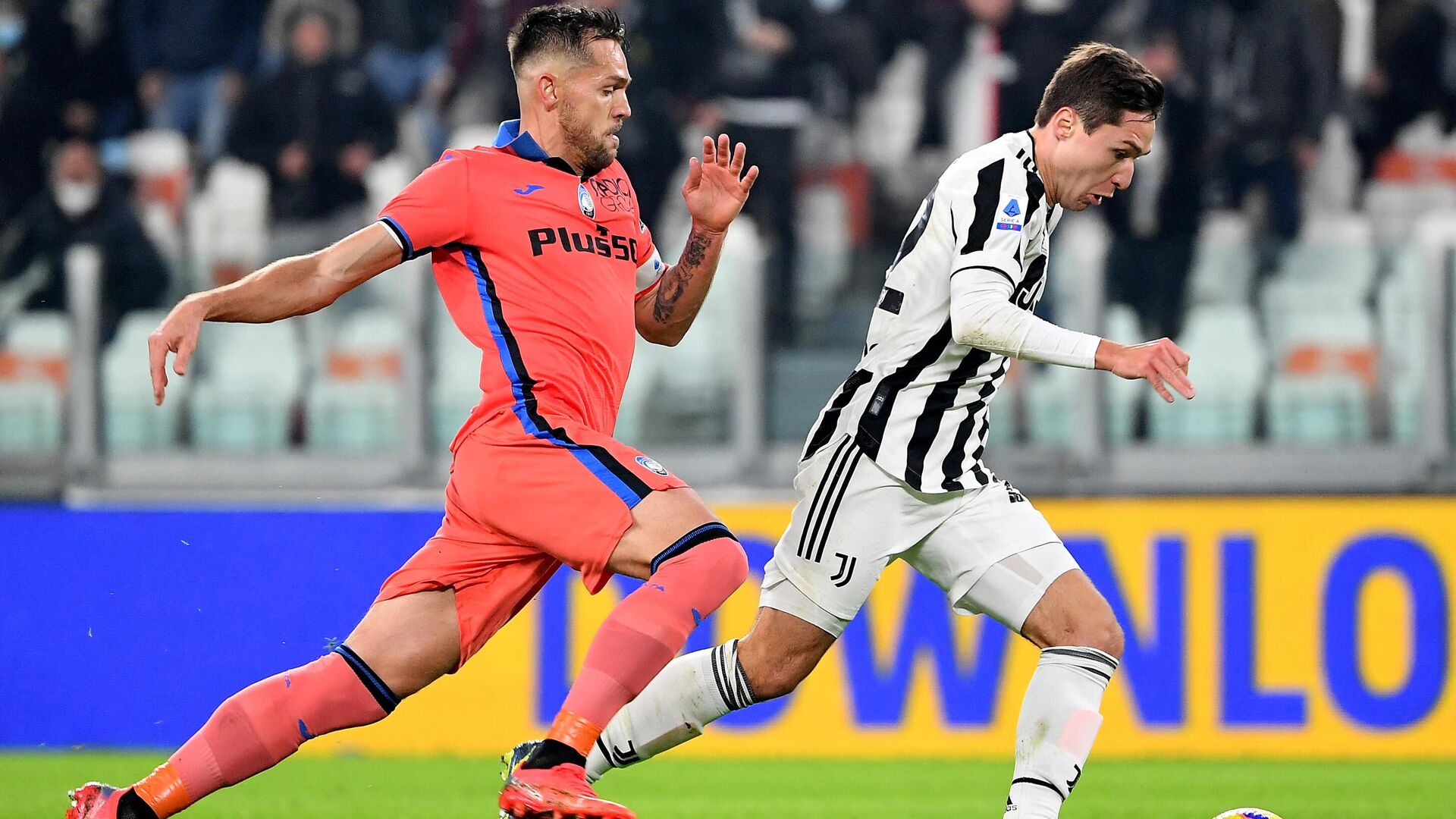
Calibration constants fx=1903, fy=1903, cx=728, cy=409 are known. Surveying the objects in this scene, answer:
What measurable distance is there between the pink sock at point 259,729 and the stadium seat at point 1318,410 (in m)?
5.42

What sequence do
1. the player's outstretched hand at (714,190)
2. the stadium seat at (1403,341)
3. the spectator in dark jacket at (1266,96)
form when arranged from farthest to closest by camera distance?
1. the spectator in dark jacket at (1266,96)
2. the stadium seat at (1403,341)
3. the player's outstretched hand at (714,190)

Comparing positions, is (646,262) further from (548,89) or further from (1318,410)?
(1318,410)

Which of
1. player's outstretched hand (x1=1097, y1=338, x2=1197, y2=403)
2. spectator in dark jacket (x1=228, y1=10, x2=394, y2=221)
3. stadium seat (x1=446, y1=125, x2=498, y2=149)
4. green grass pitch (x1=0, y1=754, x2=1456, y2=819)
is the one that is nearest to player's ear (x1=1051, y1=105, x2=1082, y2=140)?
player's outstretched hand (x1=1097, y1=338, x2=1197, y2=403)

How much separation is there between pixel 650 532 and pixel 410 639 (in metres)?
0.63

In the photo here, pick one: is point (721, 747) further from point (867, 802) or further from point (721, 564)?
point (721, 564)

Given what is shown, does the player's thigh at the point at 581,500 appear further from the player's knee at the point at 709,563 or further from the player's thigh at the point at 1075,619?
the player's thigh at the point at 1075,619

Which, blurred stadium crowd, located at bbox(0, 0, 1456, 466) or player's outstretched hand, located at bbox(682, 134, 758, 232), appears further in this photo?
blurred stadium crowd, located at bbox(0, 0, 1456, 466)

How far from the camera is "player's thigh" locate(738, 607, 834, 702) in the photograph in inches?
191

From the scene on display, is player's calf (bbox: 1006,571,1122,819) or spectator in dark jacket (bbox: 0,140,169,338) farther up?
spectator in dark jacket (bbox: 0,140,169,338)

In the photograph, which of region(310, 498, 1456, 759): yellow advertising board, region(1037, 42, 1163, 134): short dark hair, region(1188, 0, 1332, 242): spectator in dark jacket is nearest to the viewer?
region(1037, 42, 1163, 134): short dark hair

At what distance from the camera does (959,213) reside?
15.0 ft

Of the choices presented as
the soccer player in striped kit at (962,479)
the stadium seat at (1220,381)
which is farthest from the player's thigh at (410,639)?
the stadium seat at (1220,381)

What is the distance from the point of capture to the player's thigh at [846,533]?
4793mm

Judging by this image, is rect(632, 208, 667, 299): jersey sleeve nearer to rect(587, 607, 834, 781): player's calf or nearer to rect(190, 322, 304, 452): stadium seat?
rect(587, 607, 834, 781): player's calf
